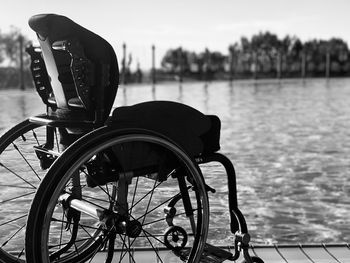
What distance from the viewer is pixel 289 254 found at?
9.31ft

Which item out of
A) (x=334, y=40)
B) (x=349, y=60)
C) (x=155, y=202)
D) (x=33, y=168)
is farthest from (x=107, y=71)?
(x=334, y=40)

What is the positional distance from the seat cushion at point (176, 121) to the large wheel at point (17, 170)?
0.60 m

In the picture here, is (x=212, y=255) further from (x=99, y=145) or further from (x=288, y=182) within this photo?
(x=288, y=182)

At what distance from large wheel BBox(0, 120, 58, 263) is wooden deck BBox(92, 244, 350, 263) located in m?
0.50

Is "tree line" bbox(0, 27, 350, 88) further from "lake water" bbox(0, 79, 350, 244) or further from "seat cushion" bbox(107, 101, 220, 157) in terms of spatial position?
"seat cushion" bbox(107, 101, 220, 157)

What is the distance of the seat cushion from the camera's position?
2188 millimetres

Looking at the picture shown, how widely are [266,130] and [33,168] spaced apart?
24.9 feet

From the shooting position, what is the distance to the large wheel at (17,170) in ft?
8.57

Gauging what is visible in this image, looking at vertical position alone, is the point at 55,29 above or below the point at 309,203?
above

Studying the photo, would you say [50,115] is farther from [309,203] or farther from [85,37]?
[309,203]

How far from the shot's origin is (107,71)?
2113mm

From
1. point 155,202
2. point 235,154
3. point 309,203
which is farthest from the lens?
point 235,154

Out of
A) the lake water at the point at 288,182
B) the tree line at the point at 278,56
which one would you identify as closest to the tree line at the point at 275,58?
the tree line at the point at 278,56

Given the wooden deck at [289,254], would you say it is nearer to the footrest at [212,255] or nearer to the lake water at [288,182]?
the footrest at [212,255]
